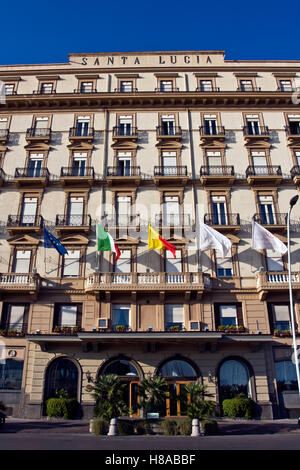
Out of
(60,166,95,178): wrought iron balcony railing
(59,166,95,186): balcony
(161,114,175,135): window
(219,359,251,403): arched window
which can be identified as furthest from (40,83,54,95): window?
(219,359,251,403): arched window

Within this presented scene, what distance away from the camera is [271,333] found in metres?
27.0

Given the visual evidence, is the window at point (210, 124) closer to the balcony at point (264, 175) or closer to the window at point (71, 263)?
the balcony at point (264, 175)

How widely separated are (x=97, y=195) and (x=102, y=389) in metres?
16.5

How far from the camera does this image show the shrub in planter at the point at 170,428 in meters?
18.4

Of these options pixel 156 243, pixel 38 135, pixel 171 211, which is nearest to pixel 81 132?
pixel 38 135

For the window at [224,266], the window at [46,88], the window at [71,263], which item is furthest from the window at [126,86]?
the window at [224,266]

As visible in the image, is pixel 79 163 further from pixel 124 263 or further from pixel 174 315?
pixel 174 315

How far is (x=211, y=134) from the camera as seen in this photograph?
3431cm

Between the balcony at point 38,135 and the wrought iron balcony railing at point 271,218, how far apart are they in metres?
19.8

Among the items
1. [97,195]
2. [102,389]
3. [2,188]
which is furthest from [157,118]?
[102,389]

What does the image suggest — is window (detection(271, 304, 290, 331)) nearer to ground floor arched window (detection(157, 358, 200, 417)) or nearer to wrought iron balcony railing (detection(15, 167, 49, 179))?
ground floor arched window (detection(157, 358, 200, 417))

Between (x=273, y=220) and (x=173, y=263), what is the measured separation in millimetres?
9036
